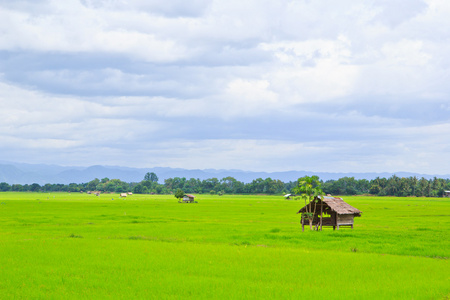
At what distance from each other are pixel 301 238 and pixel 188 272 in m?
14.4

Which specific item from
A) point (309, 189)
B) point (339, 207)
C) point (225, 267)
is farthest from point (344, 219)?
point (225, 267)

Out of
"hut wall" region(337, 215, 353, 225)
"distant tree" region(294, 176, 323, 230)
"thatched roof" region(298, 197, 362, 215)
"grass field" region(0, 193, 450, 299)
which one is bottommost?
"grass field" region(0, 193, 450, 299)

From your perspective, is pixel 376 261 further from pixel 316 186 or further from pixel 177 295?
pixel 316 186

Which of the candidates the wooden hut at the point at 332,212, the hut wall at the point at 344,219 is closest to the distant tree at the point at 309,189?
the wooden hut at the point at 332,212

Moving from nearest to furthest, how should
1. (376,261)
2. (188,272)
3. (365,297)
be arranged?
(365,297)
(188,272)
(376,261)

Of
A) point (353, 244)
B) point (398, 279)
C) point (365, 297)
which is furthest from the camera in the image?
point (353, 244)

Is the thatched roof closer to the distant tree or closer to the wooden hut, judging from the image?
the wooden hut

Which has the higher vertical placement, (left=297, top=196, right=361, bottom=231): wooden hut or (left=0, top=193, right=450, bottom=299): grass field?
(left=297, top=196, right=361, bottom=231): wooden hut

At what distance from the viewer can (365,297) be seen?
13711 mm

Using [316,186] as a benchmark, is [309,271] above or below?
below

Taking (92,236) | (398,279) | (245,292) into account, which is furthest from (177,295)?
(92,236)

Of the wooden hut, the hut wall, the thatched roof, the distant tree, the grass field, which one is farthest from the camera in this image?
the hut wall

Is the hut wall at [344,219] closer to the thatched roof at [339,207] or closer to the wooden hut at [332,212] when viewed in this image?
the wooden hut at [332,212]

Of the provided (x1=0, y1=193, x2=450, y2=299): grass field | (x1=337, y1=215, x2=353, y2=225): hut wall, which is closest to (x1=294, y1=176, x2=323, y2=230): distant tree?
(x1=337, y1=215, x2=353, y2=225): hut wall
